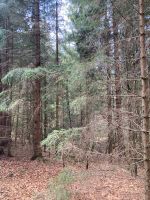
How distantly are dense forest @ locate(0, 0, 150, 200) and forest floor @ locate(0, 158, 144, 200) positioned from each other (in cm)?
14

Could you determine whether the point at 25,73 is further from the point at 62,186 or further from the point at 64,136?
the point at 62,186

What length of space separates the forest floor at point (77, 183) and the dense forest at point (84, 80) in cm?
14

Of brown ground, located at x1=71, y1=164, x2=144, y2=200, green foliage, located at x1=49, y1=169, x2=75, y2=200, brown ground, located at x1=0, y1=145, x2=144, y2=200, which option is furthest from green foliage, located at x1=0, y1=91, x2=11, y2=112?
green foliage, located at x1=49, y1=169, x2=75, y2=200

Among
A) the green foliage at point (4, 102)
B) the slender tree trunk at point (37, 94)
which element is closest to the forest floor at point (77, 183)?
the slender tree trunk at point (37, 94)

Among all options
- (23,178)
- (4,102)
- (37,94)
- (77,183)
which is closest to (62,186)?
(77,183)

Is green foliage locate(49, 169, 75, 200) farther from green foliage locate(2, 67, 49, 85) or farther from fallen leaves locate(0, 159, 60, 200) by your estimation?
green foliage locate(2, 67, 49, 85)

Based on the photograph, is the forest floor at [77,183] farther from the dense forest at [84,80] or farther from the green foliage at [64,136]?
the green foliage at [64,136]

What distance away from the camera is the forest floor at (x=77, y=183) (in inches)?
347

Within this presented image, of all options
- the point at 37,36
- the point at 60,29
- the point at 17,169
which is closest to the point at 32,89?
the point at 37,36

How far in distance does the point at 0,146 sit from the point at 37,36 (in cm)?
677

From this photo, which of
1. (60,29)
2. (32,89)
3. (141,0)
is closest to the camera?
(141,0)

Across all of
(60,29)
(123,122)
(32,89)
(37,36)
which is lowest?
(123,122)

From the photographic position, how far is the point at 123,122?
6.46 m

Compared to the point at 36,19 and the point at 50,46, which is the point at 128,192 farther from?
the point at 50,46
